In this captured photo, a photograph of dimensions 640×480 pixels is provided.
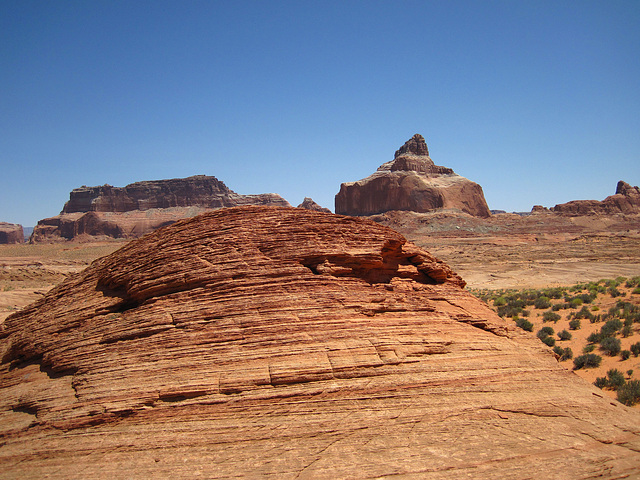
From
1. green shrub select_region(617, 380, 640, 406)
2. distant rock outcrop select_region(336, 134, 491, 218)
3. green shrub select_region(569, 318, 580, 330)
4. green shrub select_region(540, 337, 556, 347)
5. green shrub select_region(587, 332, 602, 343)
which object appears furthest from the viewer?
distant rock outcrop select_region(336, 134, 491, 218)

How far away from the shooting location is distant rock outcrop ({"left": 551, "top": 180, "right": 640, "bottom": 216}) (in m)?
104

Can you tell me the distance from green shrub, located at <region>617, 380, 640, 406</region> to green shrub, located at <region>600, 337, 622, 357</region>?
309 centimetres

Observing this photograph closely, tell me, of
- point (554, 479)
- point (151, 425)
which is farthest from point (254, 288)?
point (554, 479)

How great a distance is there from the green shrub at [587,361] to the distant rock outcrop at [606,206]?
356ft

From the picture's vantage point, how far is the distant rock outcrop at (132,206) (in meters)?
124

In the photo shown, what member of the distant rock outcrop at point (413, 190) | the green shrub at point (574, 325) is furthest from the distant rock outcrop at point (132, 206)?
the green shrub at point (574, 325)

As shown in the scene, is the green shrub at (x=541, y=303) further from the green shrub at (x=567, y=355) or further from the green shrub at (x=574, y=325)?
the green shrub at (x=567, y=355)

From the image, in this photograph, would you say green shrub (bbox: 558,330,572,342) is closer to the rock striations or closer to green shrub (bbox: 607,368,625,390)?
green shrub (bbox: 607,368,625,390)

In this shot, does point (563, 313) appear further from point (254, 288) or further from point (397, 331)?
point (254, 288)

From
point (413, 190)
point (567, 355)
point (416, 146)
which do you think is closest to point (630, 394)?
point (567, 355)

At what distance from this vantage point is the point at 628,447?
631cm

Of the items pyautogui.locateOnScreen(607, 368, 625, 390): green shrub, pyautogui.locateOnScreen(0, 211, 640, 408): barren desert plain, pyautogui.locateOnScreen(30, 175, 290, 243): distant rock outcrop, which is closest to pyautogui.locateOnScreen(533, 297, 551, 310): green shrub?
pyautogui.locateOnScreen(0, 211, 640, 408): barren desert plain

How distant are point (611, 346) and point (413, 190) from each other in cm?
9557

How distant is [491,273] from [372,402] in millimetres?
36371
